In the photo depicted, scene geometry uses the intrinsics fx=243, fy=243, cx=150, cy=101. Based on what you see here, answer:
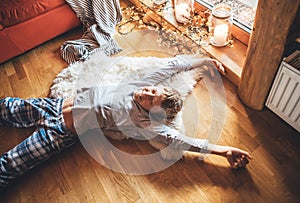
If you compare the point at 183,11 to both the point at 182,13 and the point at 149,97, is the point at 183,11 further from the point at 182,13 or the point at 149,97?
the point at 149,97

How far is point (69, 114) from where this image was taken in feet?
4.44

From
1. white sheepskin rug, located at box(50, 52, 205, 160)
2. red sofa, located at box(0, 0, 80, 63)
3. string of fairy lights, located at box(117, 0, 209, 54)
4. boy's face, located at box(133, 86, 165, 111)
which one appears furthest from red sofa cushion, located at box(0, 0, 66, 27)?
boy's face, located at box(133, 86, 165, 111)

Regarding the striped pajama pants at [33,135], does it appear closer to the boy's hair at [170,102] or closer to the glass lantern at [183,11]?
the boy's hair at [170,102]

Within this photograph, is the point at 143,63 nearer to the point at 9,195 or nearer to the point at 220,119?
the point at 220,119

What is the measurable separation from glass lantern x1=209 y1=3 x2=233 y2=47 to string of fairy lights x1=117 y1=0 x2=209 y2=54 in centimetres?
9

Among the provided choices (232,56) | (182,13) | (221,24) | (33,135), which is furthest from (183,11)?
(33,135)

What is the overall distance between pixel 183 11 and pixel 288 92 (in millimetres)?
1015

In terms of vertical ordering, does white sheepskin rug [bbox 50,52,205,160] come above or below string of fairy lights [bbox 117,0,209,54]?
below

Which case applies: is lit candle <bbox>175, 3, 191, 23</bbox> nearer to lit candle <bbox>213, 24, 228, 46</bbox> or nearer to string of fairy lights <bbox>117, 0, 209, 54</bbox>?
string of fairy lights <bbox>117, 0, 209, 54</bbox>

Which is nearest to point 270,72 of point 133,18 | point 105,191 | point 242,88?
point 242,88

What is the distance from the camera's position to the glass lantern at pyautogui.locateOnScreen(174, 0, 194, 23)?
183 centimetres

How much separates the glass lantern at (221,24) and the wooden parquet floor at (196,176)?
0.41 meters

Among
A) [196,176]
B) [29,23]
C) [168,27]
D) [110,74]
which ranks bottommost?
[196,176]

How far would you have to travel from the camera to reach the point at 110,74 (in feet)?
5.58
